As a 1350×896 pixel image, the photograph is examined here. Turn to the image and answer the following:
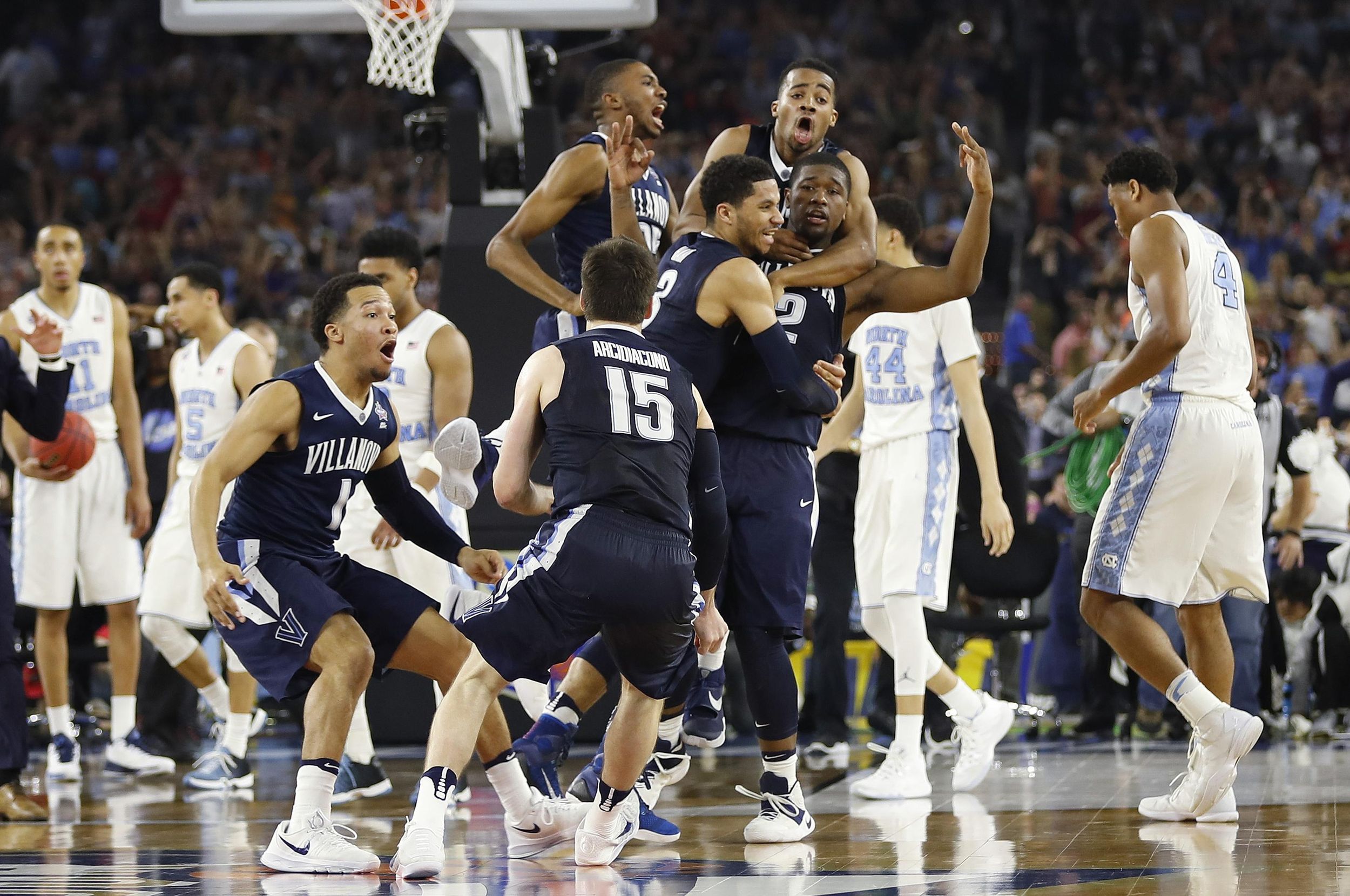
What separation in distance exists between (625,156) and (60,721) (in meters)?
4.45

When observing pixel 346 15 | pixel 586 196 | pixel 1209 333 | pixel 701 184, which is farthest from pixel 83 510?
pixel 1209 333

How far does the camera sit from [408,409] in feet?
24.6

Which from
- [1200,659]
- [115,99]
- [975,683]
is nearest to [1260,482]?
[1200,659]

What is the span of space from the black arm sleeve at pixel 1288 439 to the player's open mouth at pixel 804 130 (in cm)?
411

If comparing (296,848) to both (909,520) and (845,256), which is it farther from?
(909,520)

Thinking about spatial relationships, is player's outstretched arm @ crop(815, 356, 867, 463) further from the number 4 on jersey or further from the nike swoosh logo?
the nike swoosh logo

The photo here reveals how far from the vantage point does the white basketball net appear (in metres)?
7.90

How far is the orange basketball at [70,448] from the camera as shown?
8234 mm

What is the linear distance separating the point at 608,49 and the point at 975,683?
41.8 ft

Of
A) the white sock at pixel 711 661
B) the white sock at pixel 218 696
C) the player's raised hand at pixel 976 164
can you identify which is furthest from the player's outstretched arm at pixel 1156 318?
the white sock at pixel 218 696

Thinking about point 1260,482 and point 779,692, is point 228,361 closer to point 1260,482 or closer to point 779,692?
point 779,692

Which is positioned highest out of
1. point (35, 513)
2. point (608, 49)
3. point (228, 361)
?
point (608, 49)

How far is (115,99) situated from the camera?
776 inches

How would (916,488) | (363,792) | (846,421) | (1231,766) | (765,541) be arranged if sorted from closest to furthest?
(765,541) → (1231,766) → (363,792) → (916,488) → (846,421)
